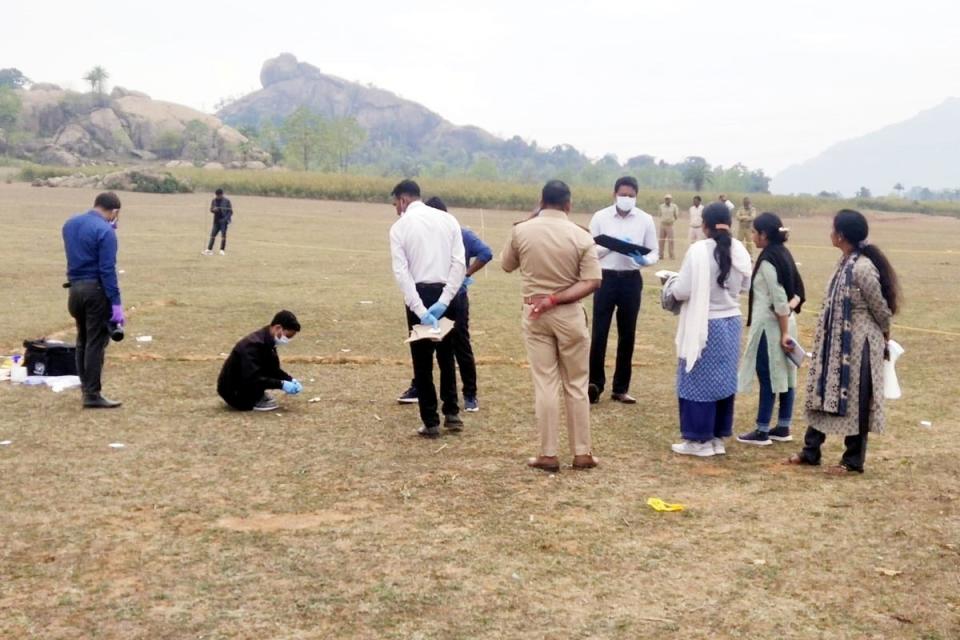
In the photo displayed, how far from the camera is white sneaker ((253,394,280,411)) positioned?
28.2ft

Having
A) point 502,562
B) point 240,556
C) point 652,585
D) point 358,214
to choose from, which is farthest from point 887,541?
point 358,214

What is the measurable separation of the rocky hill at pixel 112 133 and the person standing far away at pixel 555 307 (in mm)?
107642

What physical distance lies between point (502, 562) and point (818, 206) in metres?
78.6

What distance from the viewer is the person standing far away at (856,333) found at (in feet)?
21.3

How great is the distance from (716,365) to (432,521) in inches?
101

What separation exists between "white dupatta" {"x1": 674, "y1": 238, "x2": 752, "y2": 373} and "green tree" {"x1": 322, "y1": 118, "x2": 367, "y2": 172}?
107548 millimetres

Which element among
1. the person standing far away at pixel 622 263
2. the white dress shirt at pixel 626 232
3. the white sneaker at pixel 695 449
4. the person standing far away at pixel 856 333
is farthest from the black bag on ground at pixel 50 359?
the person standing far away at pixel 856 333

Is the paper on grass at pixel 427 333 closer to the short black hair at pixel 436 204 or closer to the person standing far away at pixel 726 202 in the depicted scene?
the short black hair at pixel 436 204

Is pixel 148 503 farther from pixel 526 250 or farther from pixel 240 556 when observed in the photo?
pixel 526 250

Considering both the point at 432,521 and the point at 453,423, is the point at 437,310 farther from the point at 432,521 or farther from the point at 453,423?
the point at 432,521

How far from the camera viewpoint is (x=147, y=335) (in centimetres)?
1215

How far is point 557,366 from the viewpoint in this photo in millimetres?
6812

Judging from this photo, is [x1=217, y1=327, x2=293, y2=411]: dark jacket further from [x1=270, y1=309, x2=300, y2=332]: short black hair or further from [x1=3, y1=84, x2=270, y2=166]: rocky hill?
[x1=3, y1=84, x2=270, y2=166]: rocky hill

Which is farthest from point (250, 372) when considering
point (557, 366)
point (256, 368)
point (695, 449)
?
point (695, 449)
